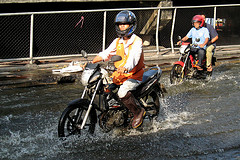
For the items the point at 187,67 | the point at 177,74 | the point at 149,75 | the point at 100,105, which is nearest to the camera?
the point at 100,105

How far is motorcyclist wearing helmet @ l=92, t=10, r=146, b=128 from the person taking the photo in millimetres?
5906

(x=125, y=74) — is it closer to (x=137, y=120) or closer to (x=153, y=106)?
(x=137, y=120)

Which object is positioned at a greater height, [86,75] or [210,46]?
[210,46]

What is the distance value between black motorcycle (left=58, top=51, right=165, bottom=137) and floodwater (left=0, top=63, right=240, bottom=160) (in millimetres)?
254

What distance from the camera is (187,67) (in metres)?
10.9

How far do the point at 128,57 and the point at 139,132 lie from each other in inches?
54.3

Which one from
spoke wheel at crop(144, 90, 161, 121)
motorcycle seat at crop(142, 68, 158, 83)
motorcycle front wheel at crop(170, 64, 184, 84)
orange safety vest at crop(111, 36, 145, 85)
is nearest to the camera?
orange safety vest at crop(111, 36, 145, 85)

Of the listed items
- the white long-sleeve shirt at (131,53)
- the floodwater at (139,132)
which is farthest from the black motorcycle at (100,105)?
the white long-sleeve shirt at (131,53)

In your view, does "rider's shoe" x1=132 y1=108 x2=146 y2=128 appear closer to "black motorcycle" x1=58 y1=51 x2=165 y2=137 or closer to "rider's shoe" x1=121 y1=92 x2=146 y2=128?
"rider's shoe" x1=121 y1=92 x2=146 y2=128

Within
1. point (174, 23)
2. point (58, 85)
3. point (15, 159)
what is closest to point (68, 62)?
point (58, 85)

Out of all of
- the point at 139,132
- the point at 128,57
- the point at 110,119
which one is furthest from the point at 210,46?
the point at 110,119

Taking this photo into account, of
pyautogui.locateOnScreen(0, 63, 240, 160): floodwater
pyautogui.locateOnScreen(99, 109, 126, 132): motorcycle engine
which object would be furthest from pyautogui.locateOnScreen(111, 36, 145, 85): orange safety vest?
pyautogui.locateOnScreen(0, 63, 240, 160): floodwater

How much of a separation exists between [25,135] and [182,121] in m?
2.88

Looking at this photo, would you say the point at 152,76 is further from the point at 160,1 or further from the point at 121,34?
the point at 160,1
